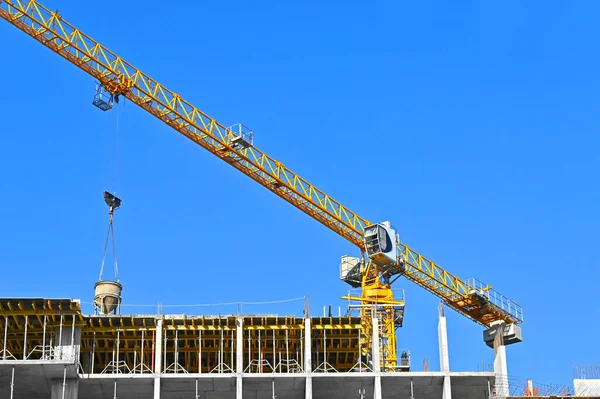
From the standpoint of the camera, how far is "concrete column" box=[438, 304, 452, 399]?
67.2m

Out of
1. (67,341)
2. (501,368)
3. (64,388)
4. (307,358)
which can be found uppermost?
(501,368)

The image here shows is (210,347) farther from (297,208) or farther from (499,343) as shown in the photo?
(499,343)

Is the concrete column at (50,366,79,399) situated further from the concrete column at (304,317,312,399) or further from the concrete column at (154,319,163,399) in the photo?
the concrete column at (304,317,312,399)

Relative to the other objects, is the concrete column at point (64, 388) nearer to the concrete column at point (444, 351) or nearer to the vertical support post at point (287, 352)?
the vertical support post at point (287, 352)

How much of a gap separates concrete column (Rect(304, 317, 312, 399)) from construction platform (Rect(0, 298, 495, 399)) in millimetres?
60

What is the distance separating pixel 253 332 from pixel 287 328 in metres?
2.15

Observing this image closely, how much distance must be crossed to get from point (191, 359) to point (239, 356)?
5.22m

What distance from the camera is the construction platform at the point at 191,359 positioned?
64.1 m

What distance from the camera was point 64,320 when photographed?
64.9 m

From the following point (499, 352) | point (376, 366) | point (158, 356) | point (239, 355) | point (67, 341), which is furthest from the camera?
point (499, 352)

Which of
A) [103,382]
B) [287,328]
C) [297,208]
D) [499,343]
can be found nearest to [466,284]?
[499,343]

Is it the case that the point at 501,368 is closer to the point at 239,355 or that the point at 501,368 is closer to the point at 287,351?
the point at 287,351

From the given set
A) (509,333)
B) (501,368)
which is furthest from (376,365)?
(509,333)

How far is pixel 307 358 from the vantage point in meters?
66.6
